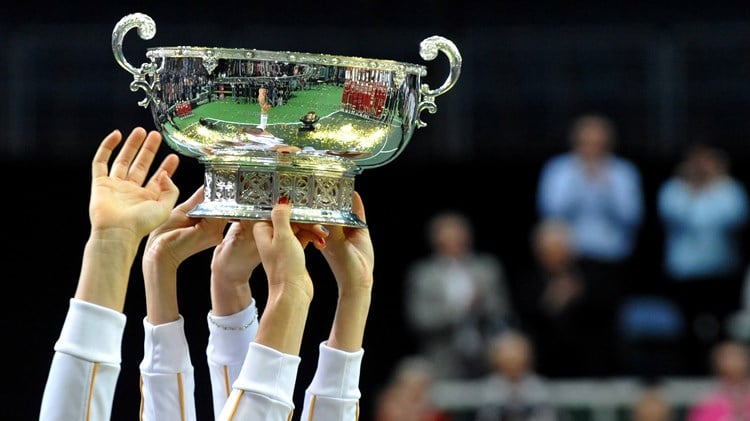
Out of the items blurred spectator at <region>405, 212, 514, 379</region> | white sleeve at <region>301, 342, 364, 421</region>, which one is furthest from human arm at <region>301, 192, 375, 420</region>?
blurred spectator at <region>405, 212, 514, 379</region>

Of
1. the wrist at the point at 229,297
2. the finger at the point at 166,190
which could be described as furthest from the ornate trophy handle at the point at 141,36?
the wrist at the point at 229,297

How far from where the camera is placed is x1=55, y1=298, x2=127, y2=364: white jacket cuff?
2090mm

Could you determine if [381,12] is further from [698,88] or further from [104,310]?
[104,310]

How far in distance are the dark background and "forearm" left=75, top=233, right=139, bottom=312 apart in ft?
13.6

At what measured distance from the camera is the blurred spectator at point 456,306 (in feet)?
21.6

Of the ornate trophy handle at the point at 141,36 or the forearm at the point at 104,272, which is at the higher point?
the ornate trophy handle at the point at 141,36

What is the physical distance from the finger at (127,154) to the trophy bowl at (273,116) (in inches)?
1.7

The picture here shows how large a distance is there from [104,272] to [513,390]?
4453mm

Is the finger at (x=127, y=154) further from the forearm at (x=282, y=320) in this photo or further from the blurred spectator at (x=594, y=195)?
the blurred spectator at (x=594, y=195)

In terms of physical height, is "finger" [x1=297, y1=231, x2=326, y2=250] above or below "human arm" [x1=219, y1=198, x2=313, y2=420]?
above

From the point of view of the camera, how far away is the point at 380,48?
742 centimetres

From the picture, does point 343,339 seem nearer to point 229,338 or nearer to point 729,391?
point 229,338

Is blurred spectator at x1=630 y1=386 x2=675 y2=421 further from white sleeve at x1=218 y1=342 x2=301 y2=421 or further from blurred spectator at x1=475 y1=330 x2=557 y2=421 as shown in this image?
white sleeve at x1=218 y1=342 x2=301 y2=421

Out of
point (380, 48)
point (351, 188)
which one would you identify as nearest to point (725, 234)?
point (380, 48)
